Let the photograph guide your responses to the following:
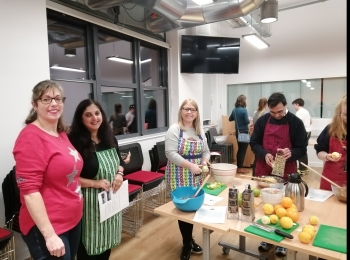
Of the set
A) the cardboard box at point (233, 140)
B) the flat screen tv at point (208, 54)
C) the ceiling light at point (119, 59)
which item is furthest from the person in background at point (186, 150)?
→ the cardboard box at point (233, 140)

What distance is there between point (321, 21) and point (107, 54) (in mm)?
4527

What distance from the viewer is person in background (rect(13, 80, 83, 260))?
1123mm

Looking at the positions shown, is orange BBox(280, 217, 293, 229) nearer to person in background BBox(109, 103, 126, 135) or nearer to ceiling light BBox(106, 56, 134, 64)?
person in background BBox(109, 103, 126, 135)

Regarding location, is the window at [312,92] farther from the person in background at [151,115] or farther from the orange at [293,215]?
the orange at [293,215]

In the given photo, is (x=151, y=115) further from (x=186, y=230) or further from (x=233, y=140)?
(x=186, y=230)

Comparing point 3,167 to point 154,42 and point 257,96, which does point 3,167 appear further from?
point 257,96

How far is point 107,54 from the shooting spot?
12.0 feet

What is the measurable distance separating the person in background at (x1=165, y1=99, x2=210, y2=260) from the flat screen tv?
263cm

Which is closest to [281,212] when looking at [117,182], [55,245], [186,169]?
[186,169]

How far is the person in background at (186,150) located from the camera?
2072 mm

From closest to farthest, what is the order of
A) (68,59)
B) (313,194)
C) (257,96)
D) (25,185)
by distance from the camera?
(25,185) → (313,194) → (68,59) → (257,96)

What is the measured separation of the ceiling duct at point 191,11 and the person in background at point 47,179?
2.12 meters

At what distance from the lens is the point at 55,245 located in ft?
3.81

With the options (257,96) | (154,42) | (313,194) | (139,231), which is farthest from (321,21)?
(139,231)
